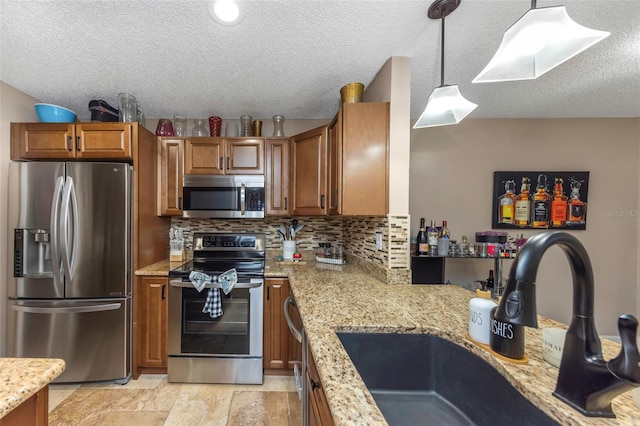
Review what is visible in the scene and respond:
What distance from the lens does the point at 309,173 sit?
88.4 inches

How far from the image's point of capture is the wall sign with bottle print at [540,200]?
2611 millimetres

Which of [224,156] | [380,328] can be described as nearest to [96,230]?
[224,156]

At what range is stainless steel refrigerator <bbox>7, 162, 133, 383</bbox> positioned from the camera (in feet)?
6.41

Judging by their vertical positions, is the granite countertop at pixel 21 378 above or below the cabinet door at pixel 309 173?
below

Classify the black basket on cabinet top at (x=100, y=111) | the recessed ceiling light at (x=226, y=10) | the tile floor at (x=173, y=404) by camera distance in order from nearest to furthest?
the recessed ceiling light at (x=226, y=10) → the tile floor at (x=173, y=404) → the black basket on cabinet top at (x=100, y=111)

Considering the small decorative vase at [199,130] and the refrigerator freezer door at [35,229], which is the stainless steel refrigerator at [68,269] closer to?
the refrigerator freezer door at [35,229]

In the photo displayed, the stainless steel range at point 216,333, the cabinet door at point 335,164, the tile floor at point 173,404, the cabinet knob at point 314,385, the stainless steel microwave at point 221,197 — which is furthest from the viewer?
the stainless steel microwave at point 221,197

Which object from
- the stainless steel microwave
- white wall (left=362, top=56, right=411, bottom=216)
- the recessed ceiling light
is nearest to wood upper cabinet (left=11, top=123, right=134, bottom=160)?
the stainless steel microwave

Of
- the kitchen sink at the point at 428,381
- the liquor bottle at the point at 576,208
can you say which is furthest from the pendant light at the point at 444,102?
the liquor bottle at the point at 576,208

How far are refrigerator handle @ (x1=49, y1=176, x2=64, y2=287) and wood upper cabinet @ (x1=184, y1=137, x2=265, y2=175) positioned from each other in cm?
88

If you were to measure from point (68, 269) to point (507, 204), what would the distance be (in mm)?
3855

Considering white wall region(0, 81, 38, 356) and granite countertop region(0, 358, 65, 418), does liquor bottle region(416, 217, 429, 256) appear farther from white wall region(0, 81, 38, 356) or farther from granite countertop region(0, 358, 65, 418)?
white wall region(0, 81, 38, 356)

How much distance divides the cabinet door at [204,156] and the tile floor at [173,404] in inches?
70.2

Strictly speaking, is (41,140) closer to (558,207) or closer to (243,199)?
(243,199)
